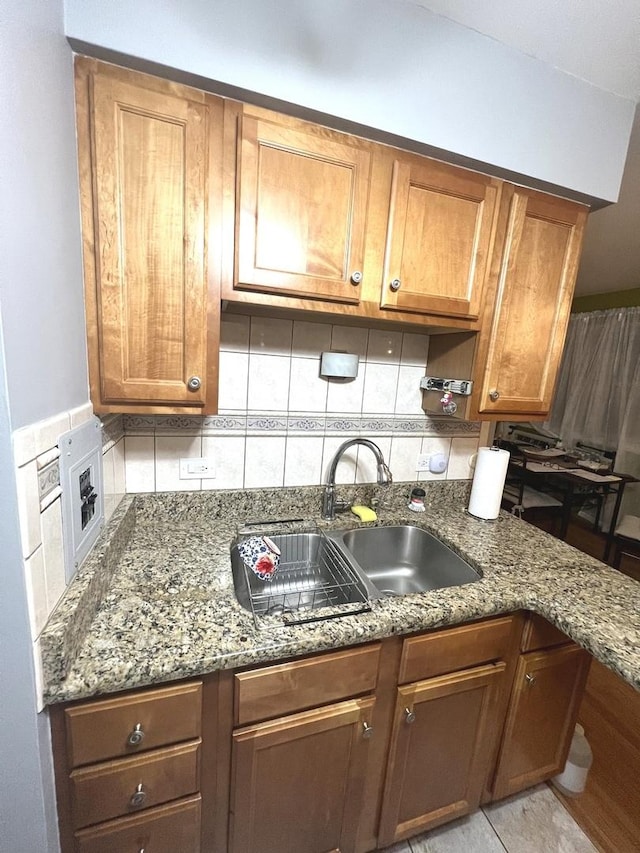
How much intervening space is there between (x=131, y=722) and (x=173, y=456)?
75 centimetres

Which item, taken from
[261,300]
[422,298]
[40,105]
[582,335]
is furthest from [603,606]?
[582,335]

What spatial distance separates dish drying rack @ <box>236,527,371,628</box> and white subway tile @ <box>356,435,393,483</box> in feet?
1.09

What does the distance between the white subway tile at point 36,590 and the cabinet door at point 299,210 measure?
2.47 ft

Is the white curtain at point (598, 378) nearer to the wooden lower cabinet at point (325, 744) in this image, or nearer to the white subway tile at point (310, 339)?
the wooden lower cabinet at point (325, 744)

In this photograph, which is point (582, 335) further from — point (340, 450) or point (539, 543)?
point (340, 450)

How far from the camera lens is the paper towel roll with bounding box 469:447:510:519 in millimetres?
1423

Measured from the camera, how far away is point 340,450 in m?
1.37

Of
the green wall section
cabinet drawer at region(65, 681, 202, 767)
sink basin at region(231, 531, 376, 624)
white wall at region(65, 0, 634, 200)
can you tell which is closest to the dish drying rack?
sink basin at region(231, 531, 376, 624)

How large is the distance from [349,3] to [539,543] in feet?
5.61

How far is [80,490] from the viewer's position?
2.73 feet

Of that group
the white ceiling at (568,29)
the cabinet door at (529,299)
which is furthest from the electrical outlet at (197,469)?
the white ceiling at (568,29)

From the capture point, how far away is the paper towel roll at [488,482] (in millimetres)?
1423

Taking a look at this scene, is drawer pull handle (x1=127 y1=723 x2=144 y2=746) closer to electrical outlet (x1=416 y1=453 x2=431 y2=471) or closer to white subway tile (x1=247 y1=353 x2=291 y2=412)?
white subway tile (x1=247 y1=353 x2=291 y2=412)

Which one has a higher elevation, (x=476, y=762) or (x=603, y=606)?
(x=603, y=606)
